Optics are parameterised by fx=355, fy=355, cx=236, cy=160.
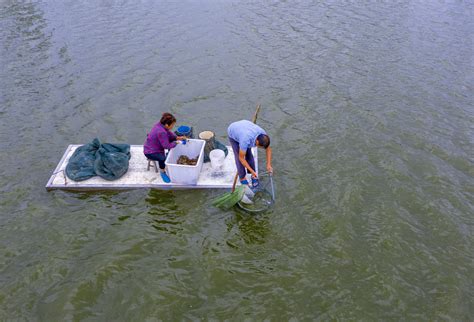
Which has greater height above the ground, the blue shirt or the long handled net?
the blue shirt

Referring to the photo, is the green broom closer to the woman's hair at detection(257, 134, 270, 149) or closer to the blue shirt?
the blue shirt

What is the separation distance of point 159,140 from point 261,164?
2509 millimetres

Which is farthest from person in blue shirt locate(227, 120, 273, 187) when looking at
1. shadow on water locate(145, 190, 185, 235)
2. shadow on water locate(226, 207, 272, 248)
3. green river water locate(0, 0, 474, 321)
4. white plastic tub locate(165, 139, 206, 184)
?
shadow on water locate(145, 190, 185, 235)

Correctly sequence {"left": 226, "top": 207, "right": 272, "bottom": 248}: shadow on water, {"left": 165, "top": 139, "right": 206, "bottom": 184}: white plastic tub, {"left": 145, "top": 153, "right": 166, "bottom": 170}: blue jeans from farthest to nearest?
{"left": 145, "top": 153, "right": 166, "bottom": 170}: blue jeans
{"left": 165, "top": 139, "right": 206, "bottom": 184}: white plastic tub
{"left": 226, "top": 207, "right": 272, "bottom": 248}: shadow on water

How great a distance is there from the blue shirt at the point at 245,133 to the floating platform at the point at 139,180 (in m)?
1.28

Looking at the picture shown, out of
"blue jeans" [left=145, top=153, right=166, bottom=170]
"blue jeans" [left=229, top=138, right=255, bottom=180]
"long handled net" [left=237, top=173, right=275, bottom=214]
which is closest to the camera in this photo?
"blue jeans" [left=229, top=138, right=255, bottom=180]

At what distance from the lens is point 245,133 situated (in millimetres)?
6277

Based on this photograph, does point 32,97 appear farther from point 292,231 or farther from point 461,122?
point 461,122

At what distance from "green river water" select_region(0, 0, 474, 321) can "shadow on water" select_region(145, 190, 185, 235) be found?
32mm

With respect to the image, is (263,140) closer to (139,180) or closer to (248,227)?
(248,227)

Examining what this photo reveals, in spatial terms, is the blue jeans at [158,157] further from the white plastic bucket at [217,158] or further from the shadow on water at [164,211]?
the white plastic bucket at [217,158]

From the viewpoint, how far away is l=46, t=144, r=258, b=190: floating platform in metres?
7.25

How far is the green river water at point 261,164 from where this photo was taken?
542cm

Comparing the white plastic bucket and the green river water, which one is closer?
the green river water
